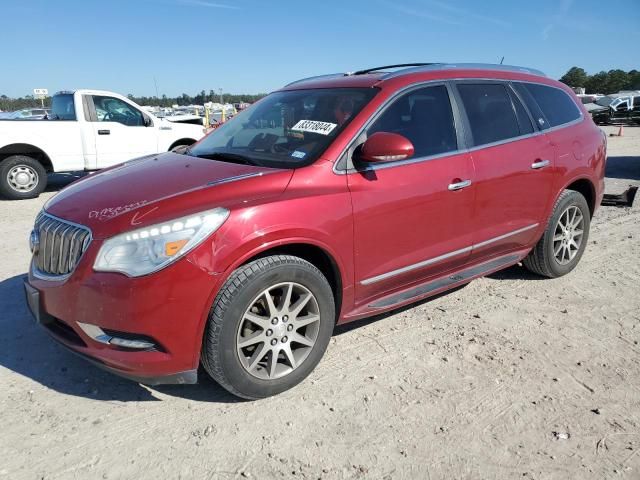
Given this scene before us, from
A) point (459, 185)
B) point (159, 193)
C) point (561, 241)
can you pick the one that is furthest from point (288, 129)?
point (561, 241)

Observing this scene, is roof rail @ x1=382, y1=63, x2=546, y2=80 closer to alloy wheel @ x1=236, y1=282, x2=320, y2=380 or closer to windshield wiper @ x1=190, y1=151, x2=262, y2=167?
windshield wiper @ x1=190, y1=151, x2=262, y2=167

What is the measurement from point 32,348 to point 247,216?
6.54 feet

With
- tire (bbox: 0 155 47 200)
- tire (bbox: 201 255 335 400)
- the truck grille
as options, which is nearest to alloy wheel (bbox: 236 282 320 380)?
tire (bbox: 201 255 335 400)

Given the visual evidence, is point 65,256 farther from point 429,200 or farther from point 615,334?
point 615,334

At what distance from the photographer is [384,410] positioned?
279 cm

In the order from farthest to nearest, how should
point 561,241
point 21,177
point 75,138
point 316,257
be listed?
point 75,138
point 21,177
point 561,241
point 316,257

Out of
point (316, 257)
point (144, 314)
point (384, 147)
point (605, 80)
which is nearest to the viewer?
point (144, 314)

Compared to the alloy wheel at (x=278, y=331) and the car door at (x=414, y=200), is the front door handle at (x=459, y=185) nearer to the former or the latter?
the car door at (x=414, y=200)

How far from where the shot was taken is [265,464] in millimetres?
2395

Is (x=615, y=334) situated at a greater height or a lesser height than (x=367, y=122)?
lesser

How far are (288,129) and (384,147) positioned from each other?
841 mm

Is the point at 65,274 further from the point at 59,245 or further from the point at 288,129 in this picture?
the point at 288,129

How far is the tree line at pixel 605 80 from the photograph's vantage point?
275 feet

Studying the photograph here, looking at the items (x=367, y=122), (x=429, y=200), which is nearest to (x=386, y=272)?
(x=429, y=200)
